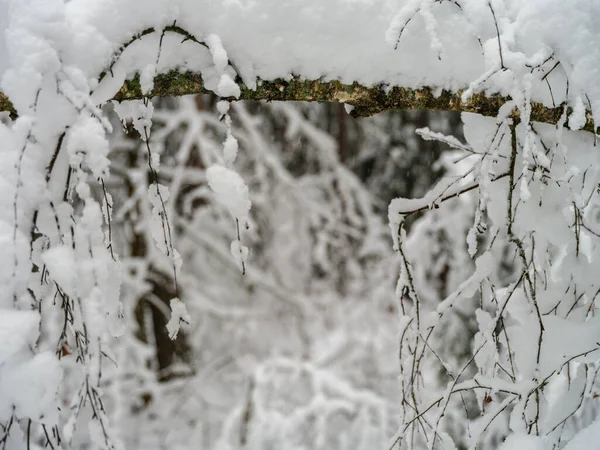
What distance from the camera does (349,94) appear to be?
3.99 feet

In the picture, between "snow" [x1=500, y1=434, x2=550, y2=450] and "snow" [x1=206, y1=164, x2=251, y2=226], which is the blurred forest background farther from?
"snow" [x1=206, y1=164, x2=251, y2=226]

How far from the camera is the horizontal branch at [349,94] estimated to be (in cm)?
116

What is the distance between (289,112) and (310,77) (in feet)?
15.0

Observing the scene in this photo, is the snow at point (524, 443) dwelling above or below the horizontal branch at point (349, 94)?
below

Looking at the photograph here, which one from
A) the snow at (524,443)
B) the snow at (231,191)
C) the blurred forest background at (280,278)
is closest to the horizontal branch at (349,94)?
the snow at (231,191)

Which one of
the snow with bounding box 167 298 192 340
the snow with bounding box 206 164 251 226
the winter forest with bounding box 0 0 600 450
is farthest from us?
the snow with bounding box 167 298 192 340

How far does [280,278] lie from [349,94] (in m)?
4.71

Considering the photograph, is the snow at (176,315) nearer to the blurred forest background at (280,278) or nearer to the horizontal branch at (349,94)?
the horizontal branch at (349,94)

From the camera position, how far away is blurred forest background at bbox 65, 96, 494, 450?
471 cm

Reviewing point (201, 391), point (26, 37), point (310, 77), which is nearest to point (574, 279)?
point (310, 77)

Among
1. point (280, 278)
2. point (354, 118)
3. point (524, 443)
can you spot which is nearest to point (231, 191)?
point (354, 118)

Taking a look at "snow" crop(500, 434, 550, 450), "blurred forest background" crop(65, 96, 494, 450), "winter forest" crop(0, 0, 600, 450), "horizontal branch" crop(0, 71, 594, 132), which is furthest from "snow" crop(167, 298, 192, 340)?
"blurred forest background" crop(65, 96, 494, 450)

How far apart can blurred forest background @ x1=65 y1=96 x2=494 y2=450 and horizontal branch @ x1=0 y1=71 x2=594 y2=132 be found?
3452 mm

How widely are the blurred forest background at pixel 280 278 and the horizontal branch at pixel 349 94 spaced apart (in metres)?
3.45
